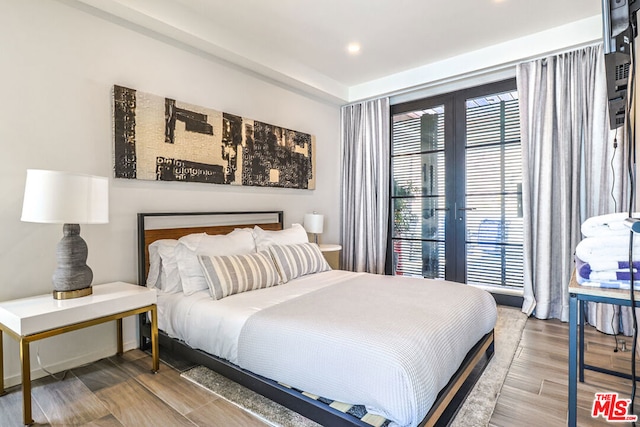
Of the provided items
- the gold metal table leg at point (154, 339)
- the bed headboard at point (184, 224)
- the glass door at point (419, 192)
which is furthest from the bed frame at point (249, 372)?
the glass door at point (419, 192)

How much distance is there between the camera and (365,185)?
181 inches

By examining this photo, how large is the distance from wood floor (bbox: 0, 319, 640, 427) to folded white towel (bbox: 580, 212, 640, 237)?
3.30 feet

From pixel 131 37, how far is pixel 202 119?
0.78 meters

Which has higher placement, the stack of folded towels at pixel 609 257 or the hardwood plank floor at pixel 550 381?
the stack of folded towels at pixel 609 257

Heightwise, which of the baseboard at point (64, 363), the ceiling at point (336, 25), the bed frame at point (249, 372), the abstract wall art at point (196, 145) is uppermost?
the ceiling at point (336, 25)

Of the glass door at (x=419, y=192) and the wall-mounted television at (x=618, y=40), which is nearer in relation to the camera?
the wall-mounted television at (x=618, y=40)

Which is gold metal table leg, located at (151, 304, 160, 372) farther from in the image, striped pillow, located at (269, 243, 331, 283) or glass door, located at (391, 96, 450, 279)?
glass door, located at (391, 96, 450, 279)

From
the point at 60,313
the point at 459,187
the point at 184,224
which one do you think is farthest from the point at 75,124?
the point at 459,187

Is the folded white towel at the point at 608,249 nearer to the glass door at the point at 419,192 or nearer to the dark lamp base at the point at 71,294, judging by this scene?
the dark lamp base at the point at 71,294

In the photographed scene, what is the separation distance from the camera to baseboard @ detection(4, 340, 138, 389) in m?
2.10

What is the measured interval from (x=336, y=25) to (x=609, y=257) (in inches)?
107

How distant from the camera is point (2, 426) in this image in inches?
65.9

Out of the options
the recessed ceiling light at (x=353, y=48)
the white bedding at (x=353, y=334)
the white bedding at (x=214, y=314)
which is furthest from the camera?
the recessed ceiling light at (x=353, y=48)

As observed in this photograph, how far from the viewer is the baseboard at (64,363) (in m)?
2.10
